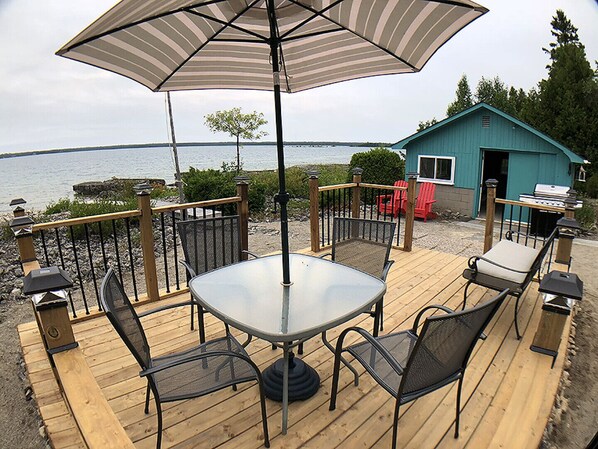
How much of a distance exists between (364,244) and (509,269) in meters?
1.15

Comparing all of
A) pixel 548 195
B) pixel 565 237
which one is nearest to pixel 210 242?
pixel 565 237

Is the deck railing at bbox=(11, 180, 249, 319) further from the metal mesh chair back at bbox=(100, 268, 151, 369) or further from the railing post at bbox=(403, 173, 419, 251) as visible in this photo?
the railing post at bbox=(403, 173, 419, 251)

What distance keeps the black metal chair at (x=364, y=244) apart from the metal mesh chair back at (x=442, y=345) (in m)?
1.23

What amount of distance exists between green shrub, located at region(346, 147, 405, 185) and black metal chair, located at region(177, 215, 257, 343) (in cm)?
1094

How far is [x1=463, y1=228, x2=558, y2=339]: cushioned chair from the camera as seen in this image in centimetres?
302

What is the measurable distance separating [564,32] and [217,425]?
23.3 meters

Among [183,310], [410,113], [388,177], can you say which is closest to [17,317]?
[183,310]

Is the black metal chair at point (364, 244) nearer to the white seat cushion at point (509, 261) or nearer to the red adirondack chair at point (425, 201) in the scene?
the white seat cushion at point (509, 261)

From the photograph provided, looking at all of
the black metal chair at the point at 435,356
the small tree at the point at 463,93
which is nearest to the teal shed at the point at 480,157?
the black metal chair at the point at 435,356

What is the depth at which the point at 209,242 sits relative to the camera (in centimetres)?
317

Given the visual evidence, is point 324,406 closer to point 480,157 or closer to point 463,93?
point 480,157

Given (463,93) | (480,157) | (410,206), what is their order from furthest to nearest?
(463,93), (480,157), (410,206)

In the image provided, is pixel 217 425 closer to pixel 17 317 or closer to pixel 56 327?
pixel 56 327

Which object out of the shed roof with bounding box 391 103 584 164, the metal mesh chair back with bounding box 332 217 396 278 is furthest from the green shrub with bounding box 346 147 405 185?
the metal mesh chair back with bounding box 332 217 396 278
